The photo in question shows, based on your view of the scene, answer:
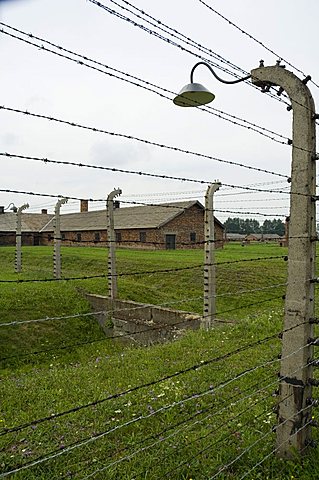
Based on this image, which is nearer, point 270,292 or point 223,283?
point 270,292

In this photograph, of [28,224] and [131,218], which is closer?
[131,218]

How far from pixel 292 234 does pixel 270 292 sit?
11.4 metres

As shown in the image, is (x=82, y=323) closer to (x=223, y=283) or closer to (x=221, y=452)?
(x=223, y=283)

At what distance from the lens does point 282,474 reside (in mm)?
3340

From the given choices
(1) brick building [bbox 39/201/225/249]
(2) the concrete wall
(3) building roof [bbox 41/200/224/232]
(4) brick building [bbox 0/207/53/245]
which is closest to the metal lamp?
(2) the concrete wall

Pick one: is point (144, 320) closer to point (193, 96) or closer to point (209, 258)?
point (209, 258)

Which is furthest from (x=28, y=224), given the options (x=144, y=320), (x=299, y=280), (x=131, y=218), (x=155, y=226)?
(x=299, y=280)

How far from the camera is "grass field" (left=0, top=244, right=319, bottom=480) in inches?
142

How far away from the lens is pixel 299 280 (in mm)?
3453

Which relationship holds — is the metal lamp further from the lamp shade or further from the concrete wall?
the concrete wall

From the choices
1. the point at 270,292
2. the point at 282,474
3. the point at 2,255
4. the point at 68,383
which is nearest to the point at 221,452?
the point at 282,474

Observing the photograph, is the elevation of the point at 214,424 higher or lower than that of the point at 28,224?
lower

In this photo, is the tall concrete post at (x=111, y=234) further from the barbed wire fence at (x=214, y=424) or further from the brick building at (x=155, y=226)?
the brick building at (x=155, y=226)

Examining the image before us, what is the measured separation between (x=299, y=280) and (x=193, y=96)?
175 cm
